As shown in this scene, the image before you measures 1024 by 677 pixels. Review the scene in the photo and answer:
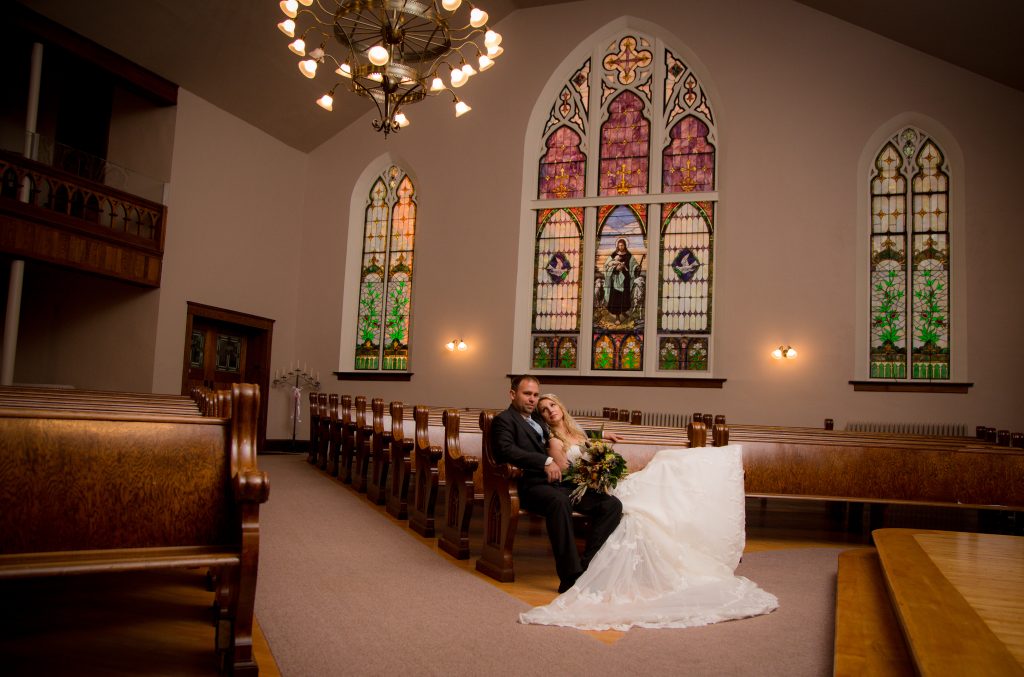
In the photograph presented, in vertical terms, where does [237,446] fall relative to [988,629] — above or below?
above

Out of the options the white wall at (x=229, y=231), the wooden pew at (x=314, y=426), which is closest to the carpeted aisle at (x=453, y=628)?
the wooden pew at (x=314, y=426)

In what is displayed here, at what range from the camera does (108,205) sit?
987 centimetres

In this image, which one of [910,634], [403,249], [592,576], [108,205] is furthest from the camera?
[403,249]

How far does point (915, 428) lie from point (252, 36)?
10291 mm

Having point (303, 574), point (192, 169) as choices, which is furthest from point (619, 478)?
point (192, 169)

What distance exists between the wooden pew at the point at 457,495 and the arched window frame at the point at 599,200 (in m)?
A: 7.07

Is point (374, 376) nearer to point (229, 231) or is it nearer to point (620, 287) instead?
point (229, 231)

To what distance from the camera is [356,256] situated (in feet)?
45.3

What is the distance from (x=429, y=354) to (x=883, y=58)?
799 cm

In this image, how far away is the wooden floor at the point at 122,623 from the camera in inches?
102

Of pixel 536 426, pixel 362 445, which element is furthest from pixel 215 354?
pixel 536 426

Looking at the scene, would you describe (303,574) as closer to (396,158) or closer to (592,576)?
(592,576)

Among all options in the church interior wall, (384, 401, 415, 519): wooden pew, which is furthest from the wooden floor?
the church interior wall

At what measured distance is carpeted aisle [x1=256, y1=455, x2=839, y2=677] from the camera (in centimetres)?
277
